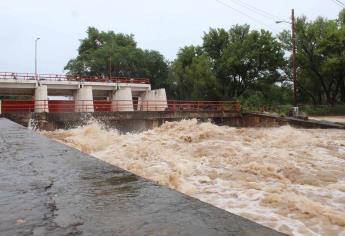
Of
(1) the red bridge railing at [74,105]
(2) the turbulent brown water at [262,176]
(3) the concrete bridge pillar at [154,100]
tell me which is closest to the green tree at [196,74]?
(3) the concrete bridge pillar at [154,100]

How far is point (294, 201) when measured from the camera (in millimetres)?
6215

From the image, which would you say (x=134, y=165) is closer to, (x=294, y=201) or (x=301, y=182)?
(x=301, y=182)

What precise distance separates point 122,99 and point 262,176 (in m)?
33.1

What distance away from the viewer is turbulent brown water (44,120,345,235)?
18.2 ft

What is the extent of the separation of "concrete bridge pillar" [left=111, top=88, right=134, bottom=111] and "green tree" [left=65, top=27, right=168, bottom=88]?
71.4 ft

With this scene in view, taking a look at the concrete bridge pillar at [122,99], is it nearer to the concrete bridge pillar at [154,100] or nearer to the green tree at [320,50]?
the concrete bridge pillar at [154,100]

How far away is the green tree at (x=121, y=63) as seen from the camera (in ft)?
215

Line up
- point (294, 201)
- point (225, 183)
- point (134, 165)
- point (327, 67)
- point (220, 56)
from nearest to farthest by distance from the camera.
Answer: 1. point (294, 201)
2. point (225, 183)
3. point (134, 165)
4. point (327, 67)
5. point (220, 56)

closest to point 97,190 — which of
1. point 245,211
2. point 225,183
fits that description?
point 245,211

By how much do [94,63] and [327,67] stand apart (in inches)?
1496

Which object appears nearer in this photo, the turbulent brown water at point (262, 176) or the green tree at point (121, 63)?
the turbulent brown water at point (262, 176)

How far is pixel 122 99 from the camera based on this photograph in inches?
1624

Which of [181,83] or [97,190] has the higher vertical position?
[181,83]

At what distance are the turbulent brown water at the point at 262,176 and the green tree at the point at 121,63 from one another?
49889 millimetres
